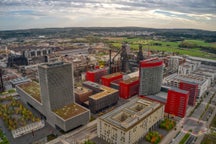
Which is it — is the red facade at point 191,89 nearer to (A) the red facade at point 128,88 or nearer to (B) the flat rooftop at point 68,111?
(A) the red facade at point 128,88

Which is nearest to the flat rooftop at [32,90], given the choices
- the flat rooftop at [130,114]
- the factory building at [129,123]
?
the factory building at [129,123]

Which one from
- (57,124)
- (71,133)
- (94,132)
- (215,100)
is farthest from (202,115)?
(57,124)

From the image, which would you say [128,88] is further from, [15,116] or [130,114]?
[15,116]

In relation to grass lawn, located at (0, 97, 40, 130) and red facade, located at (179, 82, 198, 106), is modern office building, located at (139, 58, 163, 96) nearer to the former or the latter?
red facade, located at (179, 82, 198, 106)

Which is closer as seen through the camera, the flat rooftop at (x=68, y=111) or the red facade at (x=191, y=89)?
the flat rooftop at (x=68, y=111)

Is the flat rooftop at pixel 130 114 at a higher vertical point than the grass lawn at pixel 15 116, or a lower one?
higher

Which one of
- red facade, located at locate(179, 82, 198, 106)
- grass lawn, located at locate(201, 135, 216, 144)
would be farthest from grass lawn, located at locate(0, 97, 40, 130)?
red facade, located at locate(179, 82, 198, 106)
